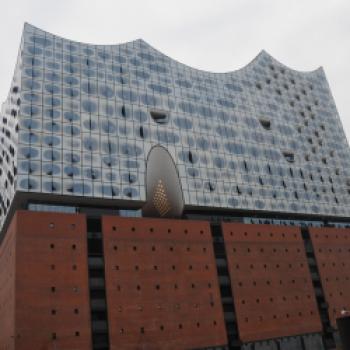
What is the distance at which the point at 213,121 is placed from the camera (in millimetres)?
51938

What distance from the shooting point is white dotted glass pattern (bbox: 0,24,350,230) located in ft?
131

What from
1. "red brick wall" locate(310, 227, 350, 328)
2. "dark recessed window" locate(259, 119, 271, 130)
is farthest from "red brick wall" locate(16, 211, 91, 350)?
"dark recessed window" locate(259, 119, 271, 130)

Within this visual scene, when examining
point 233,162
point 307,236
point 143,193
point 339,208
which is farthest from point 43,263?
point 339,208

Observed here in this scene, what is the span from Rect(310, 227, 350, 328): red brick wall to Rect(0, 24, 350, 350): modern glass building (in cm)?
18

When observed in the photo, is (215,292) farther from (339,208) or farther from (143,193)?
(339,208)

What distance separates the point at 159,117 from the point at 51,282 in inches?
873

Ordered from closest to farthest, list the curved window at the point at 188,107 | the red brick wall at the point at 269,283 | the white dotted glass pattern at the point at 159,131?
the white dotted glass pattern at the point at 159,131, the red brick wall at the point at 269,283, the curved window at the point at 188,107

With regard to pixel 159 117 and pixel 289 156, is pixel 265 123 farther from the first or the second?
pixel 159 117

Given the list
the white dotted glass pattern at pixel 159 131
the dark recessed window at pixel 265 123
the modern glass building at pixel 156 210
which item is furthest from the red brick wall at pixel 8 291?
the dark recessed window at pixel 265 123

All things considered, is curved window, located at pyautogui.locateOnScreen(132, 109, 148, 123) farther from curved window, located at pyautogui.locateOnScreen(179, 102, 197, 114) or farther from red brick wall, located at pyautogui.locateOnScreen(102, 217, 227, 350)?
red brick wall, located at pyautogui.locateOnScreen(102, 217, 227, 350)

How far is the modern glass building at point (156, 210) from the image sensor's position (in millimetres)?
35188

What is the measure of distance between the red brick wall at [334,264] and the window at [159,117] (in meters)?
22.2

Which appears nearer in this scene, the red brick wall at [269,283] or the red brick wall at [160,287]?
the red brick wall at [160,287]

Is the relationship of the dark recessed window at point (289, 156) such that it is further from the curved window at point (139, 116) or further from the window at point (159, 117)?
the curved window at point (139, 116)
